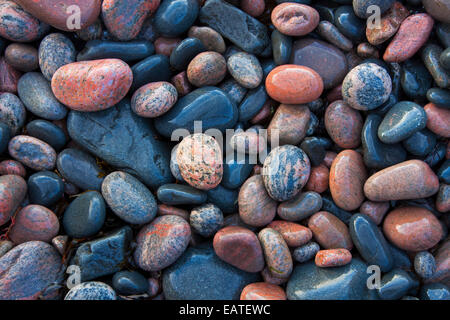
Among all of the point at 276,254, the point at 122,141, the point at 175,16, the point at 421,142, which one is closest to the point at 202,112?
the point at 122,141

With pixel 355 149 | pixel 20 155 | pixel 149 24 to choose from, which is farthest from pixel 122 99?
pixel 355 149

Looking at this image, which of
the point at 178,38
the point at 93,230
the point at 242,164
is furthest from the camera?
the point at 178,38

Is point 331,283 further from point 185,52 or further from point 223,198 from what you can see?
point 185,52

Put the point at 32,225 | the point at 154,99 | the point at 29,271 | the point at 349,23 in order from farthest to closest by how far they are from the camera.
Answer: the point at 349,23
the point at 154,99
the point at 32,225
the point at 29,271

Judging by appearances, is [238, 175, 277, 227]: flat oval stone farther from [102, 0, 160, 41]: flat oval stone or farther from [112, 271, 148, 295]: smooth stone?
[102, 0, 160, 41]: flat oval stone

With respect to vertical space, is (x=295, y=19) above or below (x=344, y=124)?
above

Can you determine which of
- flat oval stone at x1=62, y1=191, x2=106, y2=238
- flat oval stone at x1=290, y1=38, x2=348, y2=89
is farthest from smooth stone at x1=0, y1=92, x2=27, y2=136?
flat oval stone at x1=290, y1=38, x2=348, y2=89
